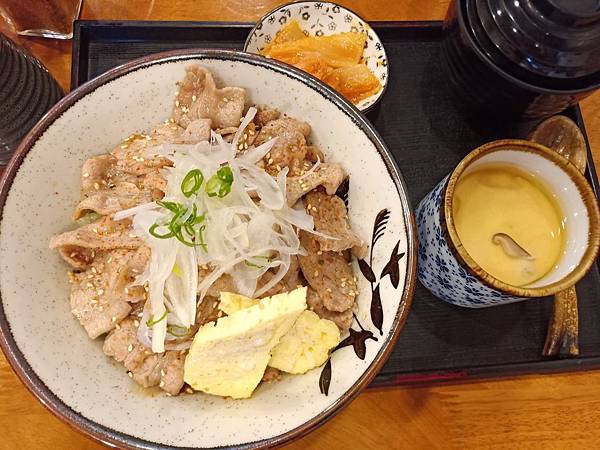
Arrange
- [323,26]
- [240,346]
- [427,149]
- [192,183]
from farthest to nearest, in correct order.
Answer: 1. [323,26]
2. [427,149]
3. [192,183]
4. [240,346]

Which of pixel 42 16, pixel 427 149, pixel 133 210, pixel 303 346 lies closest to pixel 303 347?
pixel 303 346

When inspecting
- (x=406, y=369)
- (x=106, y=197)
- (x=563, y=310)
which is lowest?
(x=406, y=369)

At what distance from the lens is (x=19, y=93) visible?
5.67ft

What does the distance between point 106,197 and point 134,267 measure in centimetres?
23

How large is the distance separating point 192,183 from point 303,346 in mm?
510

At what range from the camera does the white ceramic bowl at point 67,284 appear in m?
1.29

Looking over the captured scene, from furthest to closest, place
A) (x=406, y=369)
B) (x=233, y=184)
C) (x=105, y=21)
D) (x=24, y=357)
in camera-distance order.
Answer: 1. (x=105, y=21)
2. (x=406, y=369)
3. (x=233, y=184)
4. (x=24, y=357)

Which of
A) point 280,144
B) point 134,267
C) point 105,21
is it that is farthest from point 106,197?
point 105,21

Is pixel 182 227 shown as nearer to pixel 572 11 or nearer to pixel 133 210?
pixel 133 210

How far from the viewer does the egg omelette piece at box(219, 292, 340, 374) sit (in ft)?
4.58

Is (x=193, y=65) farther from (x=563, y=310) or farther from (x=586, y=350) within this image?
(x=586, y=350)

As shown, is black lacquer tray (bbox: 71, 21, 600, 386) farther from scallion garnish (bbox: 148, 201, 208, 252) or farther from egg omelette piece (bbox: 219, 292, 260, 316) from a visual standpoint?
scallion garnish (bbox: 148, 201, 208, 252)

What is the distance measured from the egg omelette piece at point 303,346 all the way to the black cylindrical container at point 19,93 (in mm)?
1150

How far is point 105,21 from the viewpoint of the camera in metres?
1.99
